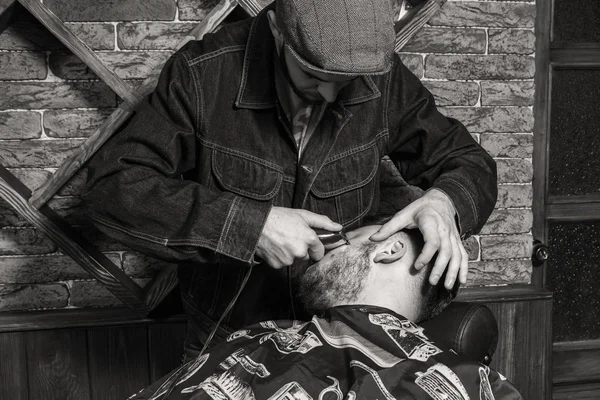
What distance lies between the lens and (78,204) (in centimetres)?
260

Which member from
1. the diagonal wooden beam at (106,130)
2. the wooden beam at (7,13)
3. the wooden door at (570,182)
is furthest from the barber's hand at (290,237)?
the wooden door at (570,182)

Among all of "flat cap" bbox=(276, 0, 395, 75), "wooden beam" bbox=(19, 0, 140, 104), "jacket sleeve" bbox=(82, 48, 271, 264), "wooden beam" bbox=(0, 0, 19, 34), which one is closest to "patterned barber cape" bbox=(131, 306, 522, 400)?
"jacket sleeve" bbox=(82, 48, 271, 264)

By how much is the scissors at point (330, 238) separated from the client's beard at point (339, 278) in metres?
0.04

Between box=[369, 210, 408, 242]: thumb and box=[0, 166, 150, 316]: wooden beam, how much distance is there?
1057 mm

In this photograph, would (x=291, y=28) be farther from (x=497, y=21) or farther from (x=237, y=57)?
(x=497, y=21)

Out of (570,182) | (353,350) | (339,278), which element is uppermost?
(570,182)

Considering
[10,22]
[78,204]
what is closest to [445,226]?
[78,204]

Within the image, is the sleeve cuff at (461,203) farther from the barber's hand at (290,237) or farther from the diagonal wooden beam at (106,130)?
the diagonal wooden beam at (106,130)

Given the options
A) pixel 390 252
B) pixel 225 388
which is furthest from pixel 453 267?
pixel 225 388

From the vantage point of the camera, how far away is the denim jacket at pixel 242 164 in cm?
186

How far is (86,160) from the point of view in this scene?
2.45 metres

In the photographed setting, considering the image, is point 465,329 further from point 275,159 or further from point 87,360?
point 87,360

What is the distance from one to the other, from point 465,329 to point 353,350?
37 centimetres

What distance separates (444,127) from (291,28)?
69 centimetres
